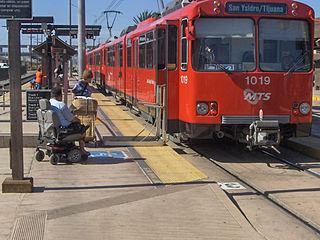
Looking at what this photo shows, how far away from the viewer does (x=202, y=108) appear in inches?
363

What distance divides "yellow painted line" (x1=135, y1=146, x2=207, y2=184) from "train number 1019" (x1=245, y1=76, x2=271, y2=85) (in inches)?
77.1

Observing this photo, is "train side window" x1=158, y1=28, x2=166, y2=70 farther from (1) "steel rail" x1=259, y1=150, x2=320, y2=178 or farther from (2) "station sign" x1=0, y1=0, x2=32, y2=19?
(2) "station sign" x1=0, y1=0, x2=32, y2=19

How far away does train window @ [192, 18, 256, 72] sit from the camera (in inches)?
359

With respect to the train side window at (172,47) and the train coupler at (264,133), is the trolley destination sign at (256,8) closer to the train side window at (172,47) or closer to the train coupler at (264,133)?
the train side window at (172,47)

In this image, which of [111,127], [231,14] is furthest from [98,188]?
[111,127]

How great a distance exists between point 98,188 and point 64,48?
31.8ft

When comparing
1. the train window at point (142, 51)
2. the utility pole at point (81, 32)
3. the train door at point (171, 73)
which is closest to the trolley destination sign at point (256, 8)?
the train door at point (171, 73)

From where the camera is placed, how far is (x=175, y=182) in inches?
294

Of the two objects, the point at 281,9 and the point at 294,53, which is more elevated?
the point at 281,9

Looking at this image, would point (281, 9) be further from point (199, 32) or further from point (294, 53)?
point (199, 32)

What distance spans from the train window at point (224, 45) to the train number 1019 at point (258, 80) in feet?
0.58

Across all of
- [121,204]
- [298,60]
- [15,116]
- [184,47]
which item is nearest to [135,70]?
[184,47]

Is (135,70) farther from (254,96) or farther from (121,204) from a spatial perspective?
(121,204)

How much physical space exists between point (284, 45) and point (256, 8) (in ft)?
2.96
